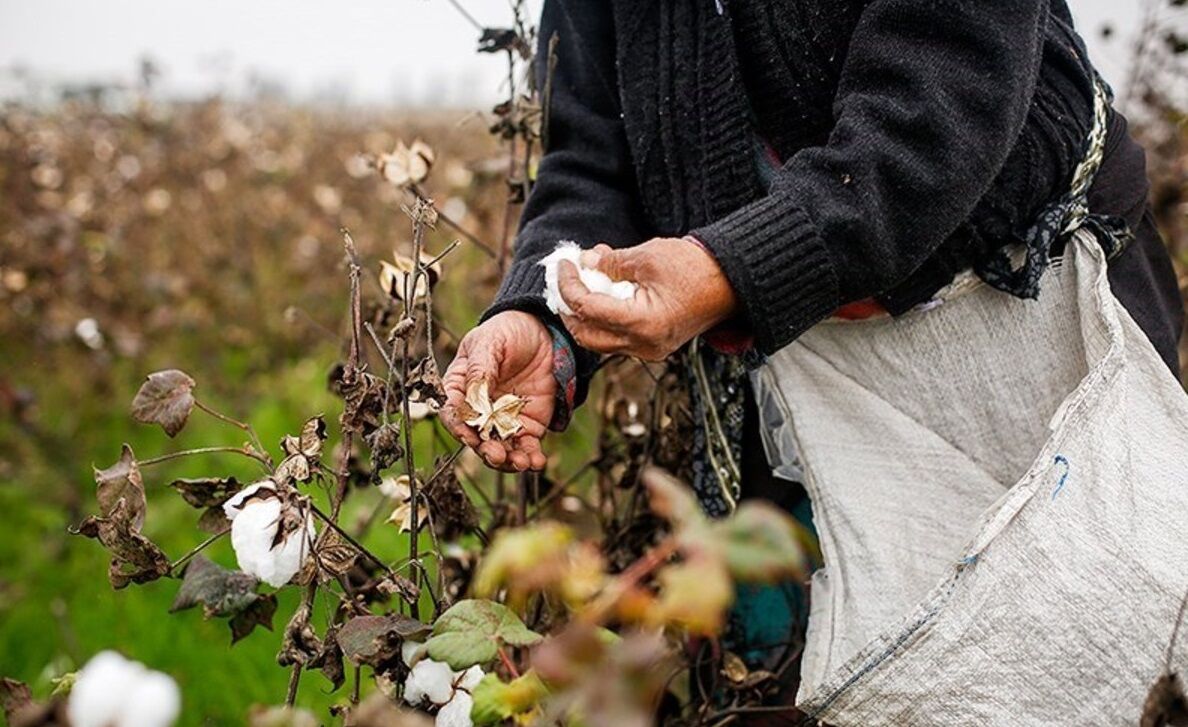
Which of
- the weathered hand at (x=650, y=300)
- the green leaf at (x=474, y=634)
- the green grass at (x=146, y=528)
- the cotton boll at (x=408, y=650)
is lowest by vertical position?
the green grass at (x=146, y=528)

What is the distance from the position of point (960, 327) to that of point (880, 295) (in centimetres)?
11

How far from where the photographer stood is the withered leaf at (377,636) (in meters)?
1.05

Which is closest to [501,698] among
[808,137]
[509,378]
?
[509,378]

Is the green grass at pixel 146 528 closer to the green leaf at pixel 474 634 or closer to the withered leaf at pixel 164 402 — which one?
the withered leaf at pixel 164 402

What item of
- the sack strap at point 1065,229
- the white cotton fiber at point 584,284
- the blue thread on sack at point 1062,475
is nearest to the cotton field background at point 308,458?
the white cotton fiber at point 584,284

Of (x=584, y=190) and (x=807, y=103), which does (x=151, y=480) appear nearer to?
(x=584, y=190)

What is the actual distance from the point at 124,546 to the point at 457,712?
1.18ft

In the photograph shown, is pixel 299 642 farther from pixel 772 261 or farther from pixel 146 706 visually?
pixel 772 261

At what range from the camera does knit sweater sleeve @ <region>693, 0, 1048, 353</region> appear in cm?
107

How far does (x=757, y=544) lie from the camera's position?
556mm

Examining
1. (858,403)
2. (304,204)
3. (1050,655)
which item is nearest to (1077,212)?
(858,403)

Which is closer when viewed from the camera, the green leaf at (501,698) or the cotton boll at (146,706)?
the cotton boll at (146,706)

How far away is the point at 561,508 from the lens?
1957 mm

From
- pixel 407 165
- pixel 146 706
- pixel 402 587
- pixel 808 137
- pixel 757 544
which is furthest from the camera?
pixel 407 165
